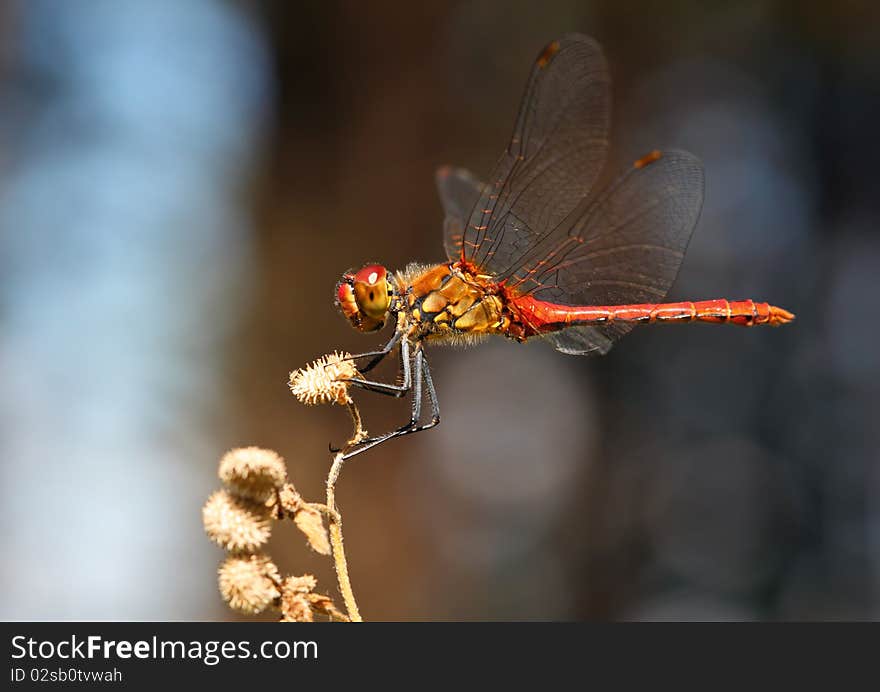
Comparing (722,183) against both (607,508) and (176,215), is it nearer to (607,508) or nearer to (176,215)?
(607,508)

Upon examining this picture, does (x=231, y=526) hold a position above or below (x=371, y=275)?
below

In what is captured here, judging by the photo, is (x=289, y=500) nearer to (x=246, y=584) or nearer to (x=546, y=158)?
(x=246, y=584)

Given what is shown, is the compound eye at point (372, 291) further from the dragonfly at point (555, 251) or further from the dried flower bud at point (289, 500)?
the dried flower bud at point (289, 500)

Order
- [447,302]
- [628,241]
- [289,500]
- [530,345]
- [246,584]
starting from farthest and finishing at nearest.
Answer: [530,345] < [628,241] < [447,302] < [289,500] < [246,584]

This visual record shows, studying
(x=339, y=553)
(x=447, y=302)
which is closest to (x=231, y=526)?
(x=339, y=553)

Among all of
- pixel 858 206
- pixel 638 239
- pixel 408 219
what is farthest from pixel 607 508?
pixel 638 239
